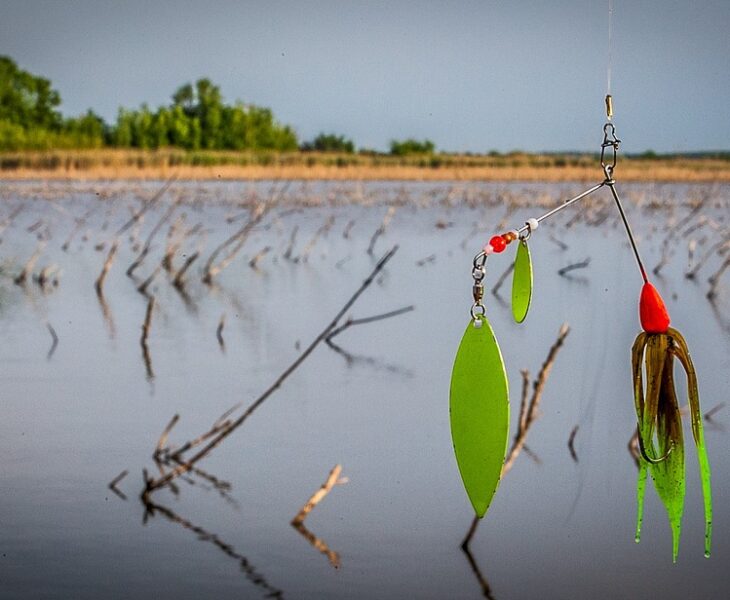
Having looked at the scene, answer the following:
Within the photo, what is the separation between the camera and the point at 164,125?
56031 mm

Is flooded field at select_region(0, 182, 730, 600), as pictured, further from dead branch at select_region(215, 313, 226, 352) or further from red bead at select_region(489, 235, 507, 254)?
red bead at select_region(489, 235, 507, 254)

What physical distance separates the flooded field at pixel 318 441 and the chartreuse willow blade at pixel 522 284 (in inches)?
102

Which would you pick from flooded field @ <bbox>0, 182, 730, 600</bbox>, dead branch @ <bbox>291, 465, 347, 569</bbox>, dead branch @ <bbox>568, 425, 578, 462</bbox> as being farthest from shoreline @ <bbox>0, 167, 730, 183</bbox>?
dead branch @ <bbox>291, 465, 347, 569</bbox>

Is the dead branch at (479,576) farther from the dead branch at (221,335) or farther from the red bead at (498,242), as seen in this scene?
the dead branch at (221,335)

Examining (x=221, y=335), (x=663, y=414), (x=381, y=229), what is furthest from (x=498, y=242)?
(x=381, y=229)

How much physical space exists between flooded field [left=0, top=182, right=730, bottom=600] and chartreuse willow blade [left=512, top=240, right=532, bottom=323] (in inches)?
102

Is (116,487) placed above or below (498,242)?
below

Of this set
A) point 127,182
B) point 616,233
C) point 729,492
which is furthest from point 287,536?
point 127,182

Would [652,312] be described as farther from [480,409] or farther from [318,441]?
[318,441]

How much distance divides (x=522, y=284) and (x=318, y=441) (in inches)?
177

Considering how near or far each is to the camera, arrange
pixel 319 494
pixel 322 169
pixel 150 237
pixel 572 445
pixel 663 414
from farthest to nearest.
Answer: pixel 322 169 < pixel 150 237 < pixel 572 445 < pixel 319 494 < pixel 663 414

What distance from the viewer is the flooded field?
4.79 metres

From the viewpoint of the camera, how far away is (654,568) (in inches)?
190

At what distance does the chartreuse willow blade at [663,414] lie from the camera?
7.14 ft
